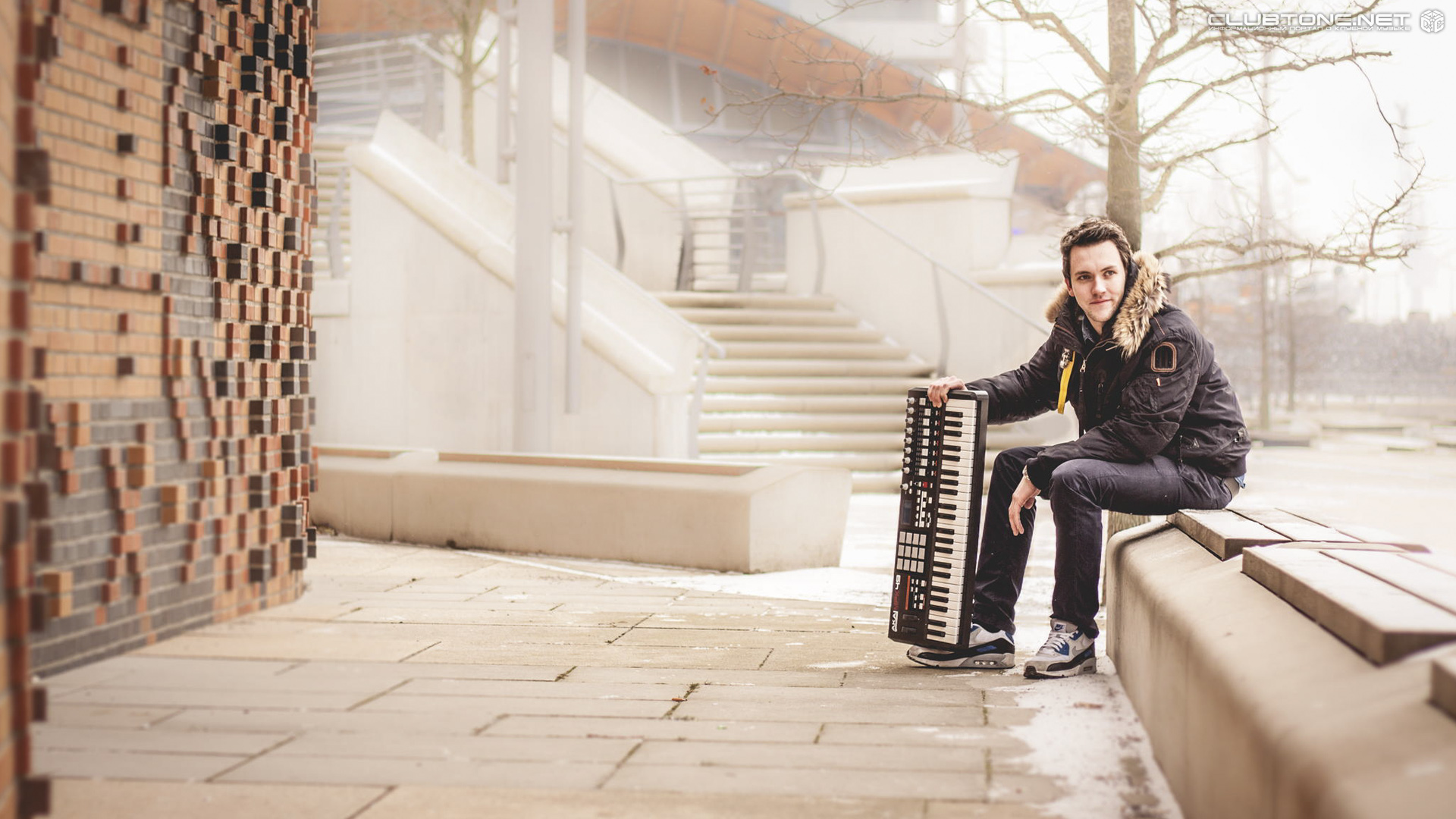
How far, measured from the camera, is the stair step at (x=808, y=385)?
1435cm

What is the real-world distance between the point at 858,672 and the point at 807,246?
12.2m

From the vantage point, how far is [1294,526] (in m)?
4.41

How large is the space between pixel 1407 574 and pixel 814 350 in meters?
12.0

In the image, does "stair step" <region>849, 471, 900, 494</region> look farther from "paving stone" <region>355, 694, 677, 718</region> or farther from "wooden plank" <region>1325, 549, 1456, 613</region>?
"wooden plank" <region>1325, 549, 1456, 613</region>

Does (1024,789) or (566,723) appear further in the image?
(566,723)

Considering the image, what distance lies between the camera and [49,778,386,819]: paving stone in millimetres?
3299

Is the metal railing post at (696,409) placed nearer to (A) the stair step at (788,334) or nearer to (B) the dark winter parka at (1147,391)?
(A) the stair step at (788,334)

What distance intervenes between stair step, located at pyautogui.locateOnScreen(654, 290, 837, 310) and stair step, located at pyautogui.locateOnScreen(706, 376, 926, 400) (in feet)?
5.44

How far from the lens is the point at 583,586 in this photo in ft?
24.1

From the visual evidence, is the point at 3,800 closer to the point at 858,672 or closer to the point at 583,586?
the point at 858,672

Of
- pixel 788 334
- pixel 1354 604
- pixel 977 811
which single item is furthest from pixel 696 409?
pixel 1354 604

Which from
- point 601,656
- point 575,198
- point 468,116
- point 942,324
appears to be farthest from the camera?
point 468,116

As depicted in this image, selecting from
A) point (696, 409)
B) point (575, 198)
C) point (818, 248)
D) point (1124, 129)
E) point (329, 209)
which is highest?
point (329, 209)

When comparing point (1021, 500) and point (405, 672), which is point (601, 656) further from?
point (1021, 500)
